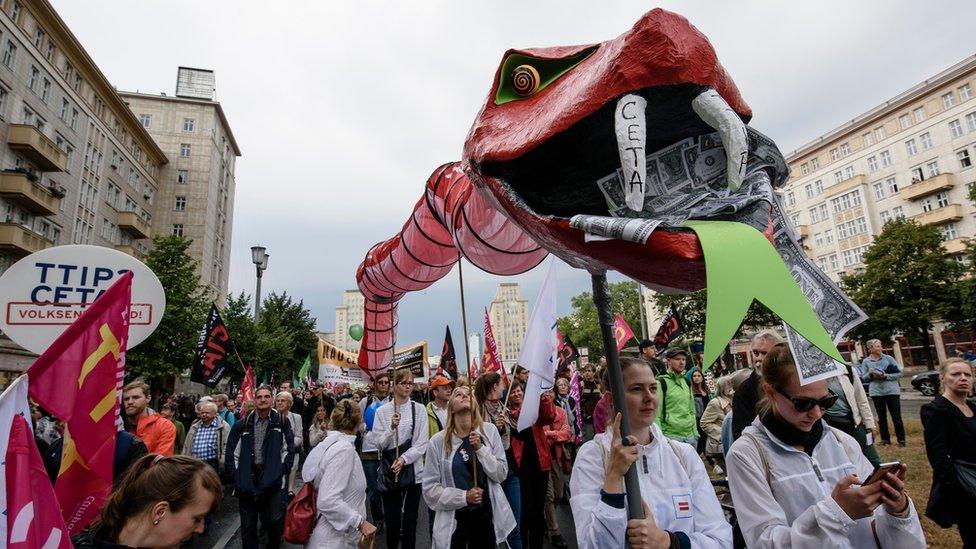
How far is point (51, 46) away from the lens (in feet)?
89.1

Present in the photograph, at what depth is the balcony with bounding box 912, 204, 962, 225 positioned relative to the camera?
35562 mm

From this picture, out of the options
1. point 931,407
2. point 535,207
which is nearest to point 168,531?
point 535,207

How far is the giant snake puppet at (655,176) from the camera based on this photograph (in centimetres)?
141

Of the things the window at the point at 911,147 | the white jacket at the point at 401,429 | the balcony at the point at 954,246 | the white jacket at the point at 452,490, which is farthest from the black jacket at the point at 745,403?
the window at the point at 911,147

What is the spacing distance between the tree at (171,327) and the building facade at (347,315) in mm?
86142

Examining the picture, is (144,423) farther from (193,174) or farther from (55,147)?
(193,174)

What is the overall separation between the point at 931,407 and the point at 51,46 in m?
37.7

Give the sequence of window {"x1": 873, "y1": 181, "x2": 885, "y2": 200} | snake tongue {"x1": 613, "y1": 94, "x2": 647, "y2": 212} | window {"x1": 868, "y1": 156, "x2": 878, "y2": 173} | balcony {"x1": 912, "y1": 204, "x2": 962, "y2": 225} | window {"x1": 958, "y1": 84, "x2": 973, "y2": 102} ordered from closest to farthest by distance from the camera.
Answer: snake tongue {"x1": 613, "y1": 94, "x2": 647, "y2": 212}, window {"x1": 958, "y1": 84, "x2": 973, "y2": 102}, balcony {"x1": 912, "y1": 204, "x2": 962, "y2": 225}, window {"x1": 873, "y1": 181, "x2": 885, "y2": 200}, window {"x1": 868, "y1": 156, "x2": 878, "y2": 173}

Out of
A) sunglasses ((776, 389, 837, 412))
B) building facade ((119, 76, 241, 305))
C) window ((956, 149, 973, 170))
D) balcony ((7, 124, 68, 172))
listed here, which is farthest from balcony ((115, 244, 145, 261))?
window ((956, 149, 973, 170))

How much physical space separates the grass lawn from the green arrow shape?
15.6 feet

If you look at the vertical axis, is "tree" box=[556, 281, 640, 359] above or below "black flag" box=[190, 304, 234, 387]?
above

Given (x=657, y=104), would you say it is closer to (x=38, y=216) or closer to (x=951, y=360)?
(x=951, y=360)

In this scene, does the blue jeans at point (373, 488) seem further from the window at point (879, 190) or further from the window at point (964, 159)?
the window at point (879, 190)

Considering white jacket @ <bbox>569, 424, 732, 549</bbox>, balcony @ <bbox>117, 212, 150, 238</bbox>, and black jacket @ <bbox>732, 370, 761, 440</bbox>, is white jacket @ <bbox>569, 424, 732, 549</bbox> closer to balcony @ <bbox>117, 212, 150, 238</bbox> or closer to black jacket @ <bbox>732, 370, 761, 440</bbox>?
black jacket @ <bbox>732, 370, 761, 440</bbox>
